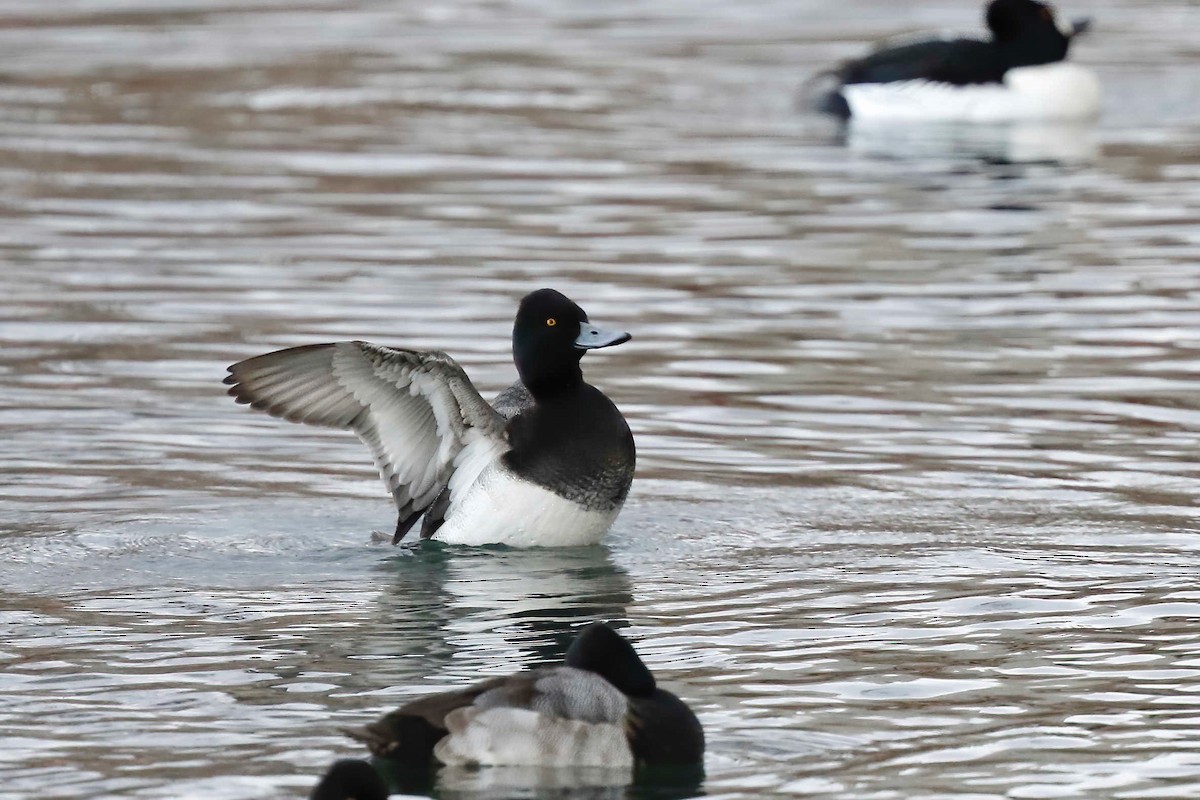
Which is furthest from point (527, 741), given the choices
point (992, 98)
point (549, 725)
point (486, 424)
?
point (992, 98)

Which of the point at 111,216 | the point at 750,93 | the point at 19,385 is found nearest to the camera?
the point at 19,385

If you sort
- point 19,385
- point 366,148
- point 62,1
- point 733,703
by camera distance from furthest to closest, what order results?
point 62,1 < point 366,148 < point 19,385 < point 733,703

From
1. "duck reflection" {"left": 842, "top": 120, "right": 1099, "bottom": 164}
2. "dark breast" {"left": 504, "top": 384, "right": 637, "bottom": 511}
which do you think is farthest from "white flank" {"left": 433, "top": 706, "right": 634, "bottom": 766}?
"duck reflection" {"left": 842, "top": 120, "right": 1099, "bottom": 164}

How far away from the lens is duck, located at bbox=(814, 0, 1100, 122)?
21.2 meters

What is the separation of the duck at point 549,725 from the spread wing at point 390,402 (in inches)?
106

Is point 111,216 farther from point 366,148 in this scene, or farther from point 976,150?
point 976,150

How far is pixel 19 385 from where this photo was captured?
476 inches

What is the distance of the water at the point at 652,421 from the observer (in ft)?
22.7

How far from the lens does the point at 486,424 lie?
9336 mm

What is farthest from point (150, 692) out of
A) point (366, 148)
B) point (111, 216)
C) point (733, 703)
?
point (366, 148)

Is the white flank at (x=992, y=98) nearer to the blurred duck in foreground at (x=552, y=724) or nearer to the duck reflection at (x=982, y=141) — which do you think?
the duck reflection at (x=982, y=141)

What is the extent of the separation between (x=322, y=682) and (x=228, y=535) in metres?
2.31

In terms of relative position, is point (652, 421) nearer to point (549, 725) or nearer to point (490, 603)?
point (490, 603)

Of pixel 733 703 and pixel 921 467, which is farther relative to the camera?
pixel 921 467
